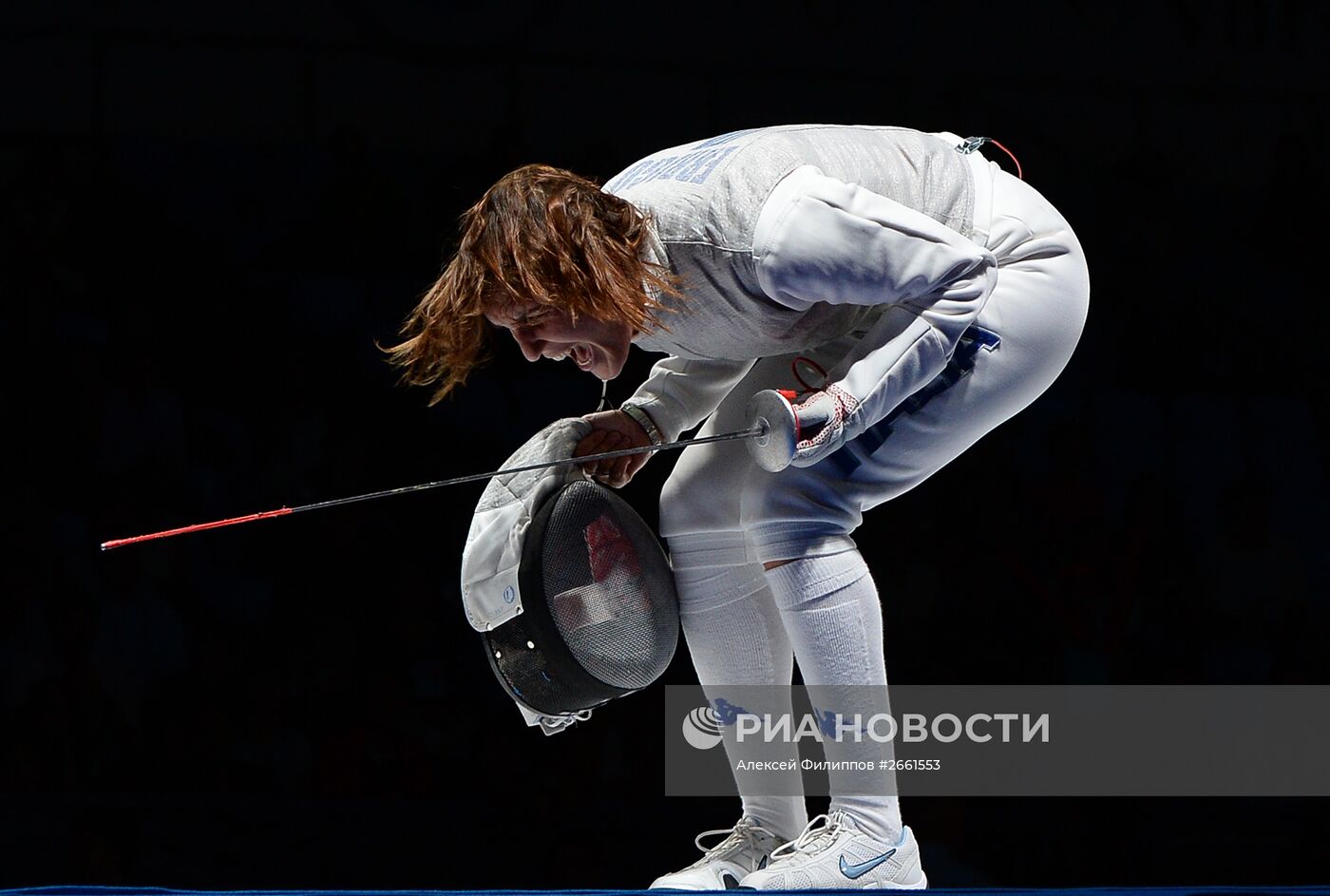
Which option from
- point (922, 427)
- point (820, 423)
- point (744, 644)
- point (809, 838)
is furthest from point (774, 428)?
point (809, 838)

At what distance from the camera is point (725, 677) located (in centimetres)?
139

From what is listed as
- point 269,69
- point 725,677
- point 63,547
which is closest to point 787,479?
point 725,677

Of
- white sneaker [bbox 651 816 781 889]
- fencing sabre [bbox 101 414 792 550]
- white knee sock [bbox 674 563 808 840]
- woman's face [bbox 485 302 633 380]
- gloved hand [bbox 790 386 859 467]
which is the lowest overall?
white sneaker [bbox 651 816 781 889]

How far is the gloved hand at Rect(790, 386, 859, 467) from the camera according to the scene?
1209 mm

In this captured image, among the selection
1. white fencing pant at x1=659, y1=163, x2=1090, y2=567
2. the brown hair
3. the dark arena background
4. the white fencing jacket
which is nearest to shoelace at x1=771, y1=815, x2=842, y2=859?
white fencing pant at x1=659, y1=163, x2=1090, y2=567

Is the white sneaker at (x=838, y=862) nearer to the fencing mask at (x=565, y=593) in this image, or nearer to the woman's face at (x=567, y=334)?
the fencing mask at (x=565, y=593)

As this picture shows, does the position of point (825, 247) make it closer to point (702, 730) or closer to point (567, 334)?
point (567, 334)

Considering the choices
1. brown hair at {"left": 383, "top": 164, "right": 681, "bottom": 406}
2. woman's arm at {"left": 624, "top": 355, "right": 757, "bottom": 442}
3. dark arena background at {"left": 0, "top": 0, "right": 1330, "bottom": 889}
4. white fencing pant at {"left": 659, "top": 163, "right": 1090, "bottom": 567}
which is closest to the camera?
brown hair at {"left": 383, "top": 164, "right": 681, "bottom": 406}

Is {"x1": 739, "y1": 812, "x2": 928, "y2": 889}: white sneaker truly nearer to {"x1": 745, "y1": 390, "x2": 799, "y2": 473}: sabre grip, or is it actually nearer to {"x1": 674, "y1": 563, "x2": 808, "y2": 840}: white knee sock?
{"x1": 674, "y1": 563, "x2": 808, "y2": 840}: white knee sock

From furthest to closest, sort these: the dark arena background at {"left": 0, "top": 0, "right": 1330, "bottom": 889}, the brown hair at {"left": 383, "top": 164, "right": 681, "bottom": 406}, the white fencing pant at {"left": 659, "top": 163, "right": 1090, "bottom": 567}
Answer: the dark arena background at {"left": 0, "top": 0, "right": 1330, "bottom": 889}
the white fencing pant at {"left": 659, "top": 163, "right": 1090, "bottom": 567}
the brown hair at {"left": 383, "top": 164, "right": 681, "bottom": 406}

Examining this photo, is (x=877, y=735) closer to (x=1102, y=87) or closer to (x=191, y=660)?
(x=191, y=660)

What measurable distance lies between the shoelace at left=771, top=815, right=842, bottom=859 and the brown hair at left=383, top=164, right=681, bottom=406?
0.48 metres

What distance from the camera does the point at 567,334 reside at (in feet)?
4.11

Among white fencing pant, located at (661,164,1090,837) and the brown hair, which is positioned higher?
the brown hair
